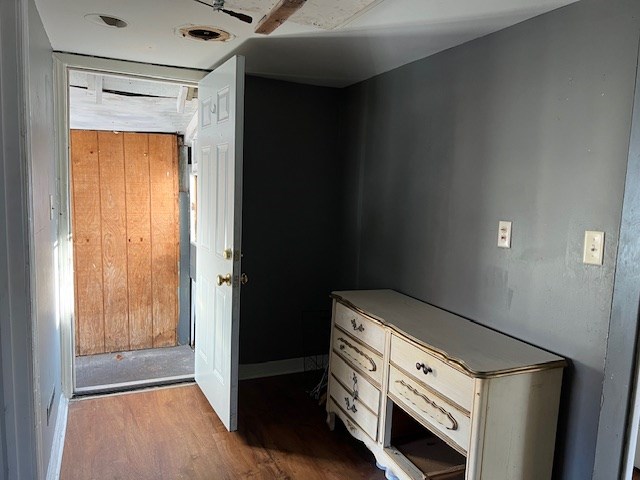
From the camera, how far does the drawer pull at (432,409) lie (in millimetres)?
1688

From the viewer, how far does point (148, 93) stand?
3293 millimetres

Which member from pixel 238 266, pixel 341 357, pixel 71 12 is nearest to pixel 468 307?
pixel 341 357

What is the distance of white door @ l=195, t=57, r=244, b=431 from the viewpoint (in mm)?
2320

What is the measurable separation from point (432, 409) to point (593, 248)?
847 mm

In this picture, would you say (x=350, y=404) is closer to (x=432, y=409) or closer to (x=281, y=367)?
(x=432, y=409)

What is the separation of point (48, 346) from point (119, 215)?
9.32 ft

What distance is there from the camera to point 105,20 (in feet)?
6.70

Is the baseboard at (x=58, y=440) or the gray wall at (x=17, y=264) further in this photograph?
the baseboard at (x=58, y=440)

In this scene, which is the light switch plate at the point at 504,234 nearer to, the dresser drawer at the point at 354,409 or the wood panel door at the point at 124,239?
the dresser drawer at the point at 354,409

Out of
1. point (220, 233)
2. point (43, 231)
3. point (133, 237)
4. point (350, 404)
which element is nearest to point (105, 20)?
point (43, 231)

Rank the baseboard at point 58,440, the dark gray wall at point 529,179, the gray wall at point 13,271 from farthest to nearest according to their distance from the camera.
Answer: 1. the baseboard at point 58,440
2. the dark gray wall at point 529,179
3. the gray wall at point 13,271

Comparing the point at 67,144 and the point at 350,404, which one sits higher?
the point at 67,144

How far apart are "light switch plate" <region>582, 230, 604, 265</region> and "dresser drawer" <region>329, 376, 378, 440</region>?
1.16 metres

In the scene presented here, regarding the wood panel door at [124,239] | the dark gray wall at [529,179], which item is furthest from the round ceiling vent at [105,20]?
the wood panel door at [124,239]
